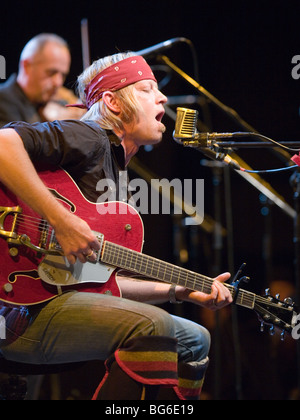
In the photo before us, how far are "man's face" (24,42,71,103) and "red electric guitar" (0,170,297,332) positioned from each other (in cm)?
239

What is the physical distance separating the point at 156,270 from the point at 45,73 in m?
2.68

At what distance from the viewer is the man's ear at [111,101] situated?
8.73 feet

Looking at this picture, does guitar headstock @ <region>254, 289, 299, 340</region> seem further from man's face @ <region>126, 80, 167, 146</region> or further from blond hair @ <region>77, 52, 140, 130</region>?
blond hair @ <region>77, 52, 140, 130</region>

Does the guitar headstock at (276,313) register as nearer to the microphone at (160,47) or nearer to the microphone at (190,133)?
the microphone at (190,133)

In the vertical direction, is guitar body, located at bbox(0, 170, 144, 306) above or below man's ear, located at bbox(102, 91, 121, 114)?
below

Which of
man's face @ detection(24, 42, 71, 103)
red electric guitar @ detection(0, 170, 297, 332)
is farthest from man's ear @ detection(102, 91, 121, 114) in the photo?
man's face @ detection(24, 42, 71, 103)

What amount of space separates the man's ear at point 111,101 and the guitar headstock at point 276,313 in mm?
1205

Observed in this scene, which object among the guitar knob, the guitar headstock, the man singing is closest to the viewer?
the man singing

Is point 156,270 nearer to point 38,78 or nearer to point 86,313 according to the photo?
point 86,313

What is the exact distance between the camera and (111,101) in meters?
2.69

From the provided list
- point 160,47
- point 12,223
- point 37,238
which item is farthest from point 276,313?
point 160,47

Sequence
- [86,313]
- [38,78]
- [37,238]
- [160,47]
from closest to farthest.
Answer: [86,313] → [37,238] → [160,47] → [38,78]

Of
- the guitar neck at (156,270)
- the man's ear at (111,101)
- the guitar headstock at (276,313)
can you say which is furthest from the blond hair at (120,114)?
the guitar headstock at (276,313)

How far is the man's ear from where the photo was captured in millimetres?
2660
